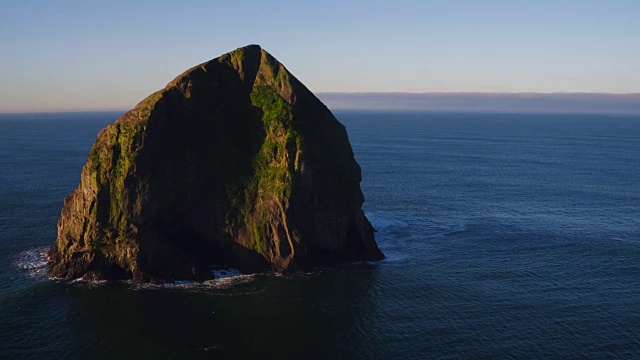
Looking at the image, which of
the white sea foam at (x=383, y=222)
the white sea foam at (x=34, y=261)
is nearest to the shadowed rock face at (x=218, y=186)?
the white sea foam at (x=34, y=261)

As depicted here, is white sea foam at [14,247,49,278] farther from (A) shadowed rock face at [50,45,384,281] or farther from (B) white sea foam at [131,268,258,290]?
(B) white sea foam at [131,268,258,290]

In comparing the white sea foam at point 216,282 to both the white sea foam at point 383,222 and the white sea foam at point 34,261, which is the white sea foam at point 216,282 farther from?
the white sea foam at point 383,222

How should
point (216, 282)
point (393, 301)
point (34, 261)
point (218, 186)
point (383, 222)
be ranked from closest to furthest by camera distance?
1. point (393, 301)
2. point (216, 282)
3. point (34, 261)
4. point (218, 186)
5. point (383, 222)

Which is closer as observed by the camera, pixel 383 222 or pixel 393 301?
pixel 393 301

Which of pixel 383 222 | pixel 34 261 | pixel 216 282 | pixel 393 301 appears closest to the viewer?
pixel 393 301

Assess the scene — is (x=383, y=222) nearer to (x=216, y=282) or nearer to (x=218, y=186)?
(x=218, y=186)

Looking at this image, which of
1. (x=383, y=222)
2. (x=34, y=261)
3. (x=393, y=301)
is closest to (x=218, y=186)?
(x=34, y=261)

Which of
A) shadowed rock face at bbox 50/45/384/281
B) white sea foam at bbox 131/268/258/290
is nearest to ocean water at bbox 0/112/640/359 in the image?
white sea foam at bbox 131/268/258/290
